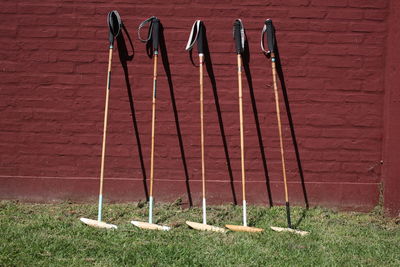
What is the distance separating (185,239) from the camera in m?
4.89

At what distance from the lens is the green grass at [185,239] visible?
4391mm

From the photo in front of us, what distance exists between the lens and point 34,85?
5801 millimetres

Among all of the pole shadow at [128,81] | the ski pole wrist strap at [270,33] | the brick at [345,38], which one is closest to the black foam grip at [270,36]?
the ski pole wrist strap at [270,33]

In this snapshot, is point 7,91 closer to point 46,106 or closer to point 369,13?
point 46,106

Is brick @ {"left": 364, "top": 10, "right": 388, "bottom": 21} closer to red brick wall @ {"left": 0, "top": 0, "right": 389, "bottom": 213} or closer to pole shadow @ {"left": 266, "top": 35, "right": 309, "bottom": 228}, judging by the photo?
red brick wall @ {"left": 0, "top": 0, "right": 389, "bottom": 213}

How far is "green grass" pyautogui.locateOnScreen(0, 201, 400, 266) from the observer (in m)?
4.39

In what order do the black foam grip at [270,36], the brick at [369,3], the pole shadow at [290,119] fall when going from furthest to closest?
the pole shadow at [290,119] < the brick at [369,3] < the black foam grip at [270,36]

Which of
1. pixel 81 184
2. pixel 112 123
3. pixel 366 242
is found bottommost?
pixel 366 242

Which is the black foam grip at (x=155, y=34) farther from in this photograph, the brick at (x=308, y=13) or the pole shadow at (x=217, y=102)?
the brick at (x=308, y=13)

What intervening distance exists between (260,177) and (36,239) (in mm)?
2343

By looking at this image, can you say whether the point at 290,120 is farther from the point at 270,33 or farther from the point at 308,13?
the point at 308,13

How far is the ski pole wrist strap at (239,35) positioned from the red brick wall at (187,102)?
169mm

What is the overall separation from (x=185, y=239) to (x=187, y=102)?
5.02 ft

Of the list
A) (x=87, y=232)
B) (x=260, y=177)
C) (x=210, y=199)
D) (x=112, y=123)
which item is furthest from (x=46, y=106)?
(x=260, y=177)
